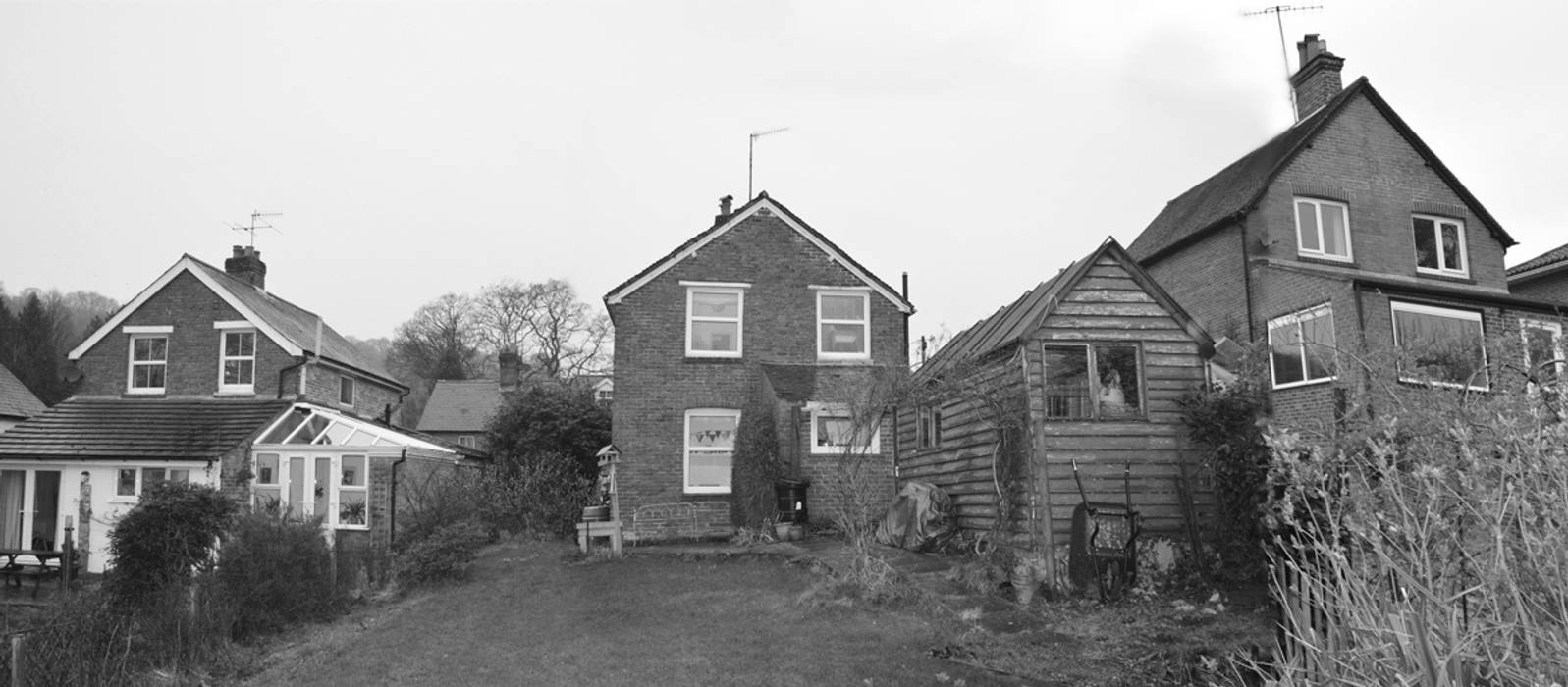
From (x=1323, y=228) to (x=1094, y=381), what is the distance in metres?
11.6

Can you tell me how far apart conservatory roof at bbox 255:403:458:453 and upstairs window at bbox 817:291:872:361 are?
9532 millimetres

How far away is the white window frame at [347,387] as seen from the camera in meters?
26.0

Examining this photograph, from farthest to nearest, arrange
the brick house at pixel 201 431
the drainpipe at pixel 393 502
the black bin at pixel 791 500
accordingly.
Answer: the drainpipe at pixel 393 502 → the brick house at pixel 201 431 → the black bin at pixel 791 500

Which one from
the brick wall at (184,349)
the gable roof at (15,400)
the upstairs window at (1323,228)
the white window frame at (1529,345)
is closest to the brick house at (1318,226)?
the upstairs window at (1323,228)

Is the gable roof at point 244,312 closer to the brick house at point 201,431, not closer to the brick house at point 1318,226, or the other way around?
the brick house at point 201,431

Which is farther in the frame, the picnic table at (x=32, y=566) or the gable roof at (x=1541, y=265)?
the gable roof at (x=1541, y=265)

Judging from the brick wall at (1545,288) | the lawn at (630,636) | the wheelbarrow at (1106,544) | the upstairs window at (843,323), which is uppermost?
the brick wall at (1545,288)

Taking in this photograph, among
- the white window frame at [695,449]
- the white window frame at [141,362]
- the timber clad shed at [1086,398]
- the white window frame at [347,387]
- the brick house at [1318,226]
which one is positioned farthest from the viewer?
the white window frame at [347,387]

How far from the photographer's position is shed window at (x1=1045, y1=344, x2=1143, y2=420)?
13055mm

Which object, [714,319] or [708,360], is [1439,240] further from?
[708,360]

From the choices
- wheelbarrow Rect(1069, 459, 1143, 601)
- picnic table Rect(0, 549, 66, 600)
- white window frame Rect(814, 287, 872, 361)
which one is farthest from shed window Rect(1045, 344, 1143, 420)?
picnic table Rect(0, 549, 66, 600)

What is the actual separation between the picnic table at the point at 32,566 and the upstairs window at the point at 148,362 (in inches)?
174

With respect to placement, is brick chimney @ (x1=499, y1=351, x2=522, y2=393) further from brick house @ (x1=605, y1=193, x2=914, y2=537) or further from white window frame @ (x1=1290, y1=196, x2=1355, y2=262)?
white window frame @ (x1=1290, y1=196, x2=1355, y2=262)

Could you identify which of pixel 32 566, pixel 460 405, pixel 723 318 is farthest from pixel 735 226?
pixel 460 405
